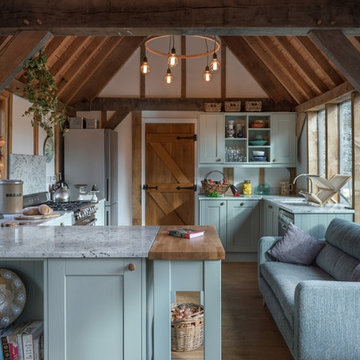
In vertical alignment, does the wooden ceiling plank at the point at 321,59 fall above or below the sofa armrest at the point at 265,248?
above

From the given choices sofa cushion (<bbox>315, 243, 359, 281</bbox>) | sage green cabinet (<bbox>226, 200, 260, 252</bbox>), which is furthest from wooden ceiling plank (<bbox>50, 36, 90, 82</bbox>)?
sofa cushion (<bbox>315, 243, 359, 281</bbox>)

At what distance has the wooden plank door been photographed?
6.57 m

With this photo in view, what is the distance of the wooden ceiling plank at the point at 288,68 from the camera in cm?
537

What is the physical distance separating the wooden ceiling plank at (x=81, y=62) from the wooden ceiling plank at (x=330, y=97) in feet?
10.7

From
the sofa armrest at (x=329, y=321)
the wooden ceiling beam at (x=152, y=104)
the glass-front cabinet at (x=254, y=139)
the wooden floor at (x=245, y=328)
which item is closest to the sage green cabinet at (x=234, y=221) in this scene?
the glass-front cabinet at (x=254, y=139)

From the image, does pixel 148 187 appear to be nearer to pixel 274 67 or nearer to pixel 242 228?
pixel 242 228

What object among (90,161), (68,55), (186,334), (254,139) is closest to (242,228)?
(254,139)

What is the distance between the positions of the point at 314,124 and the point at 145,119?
9.31 ft

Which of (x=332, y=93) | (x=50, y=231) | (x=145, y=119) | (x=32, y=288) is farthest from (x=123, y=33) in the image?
(x=145, y=119)

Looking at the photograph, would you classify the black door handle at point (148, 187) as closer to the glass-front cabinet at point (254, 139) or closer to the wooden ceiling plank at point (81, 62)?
the glass-front cabinet at point (254, 139)

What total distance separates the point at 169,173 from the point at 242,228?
164 centimetres

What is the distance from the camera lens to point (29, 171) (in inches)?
193

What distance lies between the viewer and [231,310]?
378 centimetres

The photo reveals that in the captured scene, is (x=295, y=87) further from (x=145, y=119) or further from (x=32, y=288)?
(x=32, y=288)
